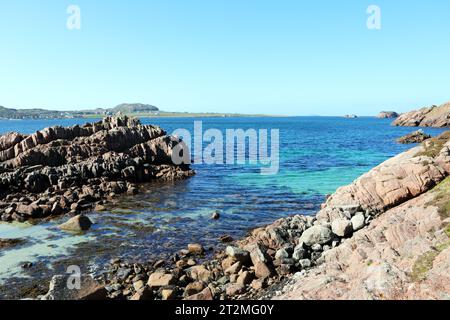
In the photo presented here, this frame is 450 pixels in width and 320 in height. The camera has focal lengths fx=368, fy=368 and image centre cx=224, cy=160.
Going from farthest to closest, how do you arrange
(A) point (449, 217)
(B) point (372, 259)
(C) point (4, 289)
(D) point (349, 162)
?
1. (D) point (349, 162)
2. (C) point (4, 289)
3. (A) point (449, 217)
4. (B) point (372, 259)

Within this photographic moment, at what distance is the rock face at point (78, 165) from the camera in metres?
41.0

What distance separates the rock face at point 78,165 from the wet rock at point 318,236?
25769mm

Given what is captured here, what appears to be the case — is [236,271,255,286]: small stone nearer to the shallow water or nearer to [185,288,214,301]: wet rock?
[185,288,214,301]: wet rock

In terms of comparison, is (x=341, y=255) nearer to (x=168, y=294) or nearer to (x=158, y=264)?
(x=168, y=294)

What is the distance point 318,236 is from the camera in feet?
74.7

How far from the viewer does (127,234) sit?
30.6 meters

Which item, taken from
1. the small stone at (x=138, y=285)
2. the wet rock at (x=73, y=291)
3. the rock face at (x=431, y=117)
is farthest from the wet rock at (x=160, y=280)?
the rock face at (x=431, y=117)

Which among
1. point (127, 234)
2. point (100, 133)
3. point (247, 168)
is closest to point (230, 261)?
point (127, 234)

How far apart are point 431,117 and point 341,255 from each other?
163 metres

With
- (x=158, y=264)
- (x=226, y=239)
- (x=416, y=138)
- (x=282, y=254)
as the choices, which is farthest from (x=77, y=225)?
(x=416, y=138)

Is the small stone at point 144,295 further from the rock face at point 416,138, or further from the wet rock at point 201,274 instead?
the rock face at point 416,138
